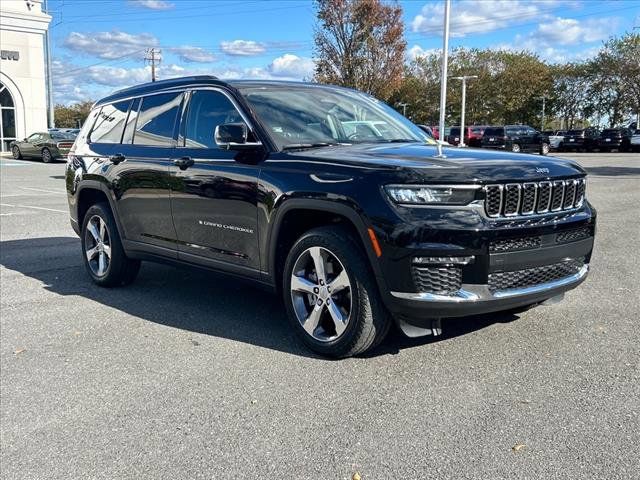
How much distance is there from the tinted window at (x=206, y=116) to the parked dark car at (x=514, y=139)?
33.0 m

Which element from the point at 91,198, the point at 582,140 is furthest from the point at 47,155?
the point at 582,140

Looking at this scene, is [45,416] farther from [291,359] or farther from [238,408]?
[291,359]

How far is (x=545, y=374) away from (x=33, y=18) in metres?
39.8

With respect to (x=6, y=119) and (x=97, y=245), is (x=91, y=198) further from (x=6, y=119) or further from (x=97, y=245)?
(x=6, y=119)

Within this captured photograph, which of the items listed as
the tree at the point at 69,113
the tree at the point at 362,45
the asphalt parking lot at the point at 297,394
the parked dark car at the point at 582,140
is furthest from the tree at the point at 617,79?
the tree at the point at 69,113

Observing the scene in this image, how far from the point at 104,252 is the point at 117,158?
987 mm

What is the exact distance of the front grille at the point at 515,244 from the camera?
366cm

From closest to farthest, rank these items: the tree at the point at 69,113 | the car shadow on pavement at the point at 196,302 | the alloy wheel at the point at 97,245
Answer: the car shadow on pavement at the point at 196,302 → the alloy wheel at the point at 97,245 → the tree at the point at 69,113

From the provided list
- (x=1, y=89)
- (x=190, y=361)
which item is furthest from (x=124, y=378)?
(x=1, y=89)

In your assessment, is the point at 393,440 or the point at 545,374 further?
the point at 545,374

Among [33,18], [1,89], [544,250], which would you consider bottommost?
[544,250]

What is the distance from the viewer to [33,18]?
36656 millimetres

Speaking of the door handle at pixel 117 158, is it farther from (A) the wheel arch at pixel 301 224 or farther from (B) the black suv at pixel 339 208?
(A) the wheel arch at pixel 301 224

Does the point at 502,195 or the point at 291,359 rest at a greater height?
Answer: the point at 502,195
